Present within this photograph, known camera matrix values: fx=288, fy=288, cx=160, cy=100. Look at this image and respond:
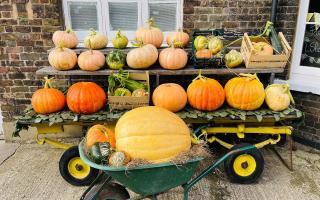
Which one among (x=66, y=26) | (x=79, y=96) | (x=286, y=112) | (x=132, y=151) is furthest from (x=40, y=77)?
(x=286, y=112)

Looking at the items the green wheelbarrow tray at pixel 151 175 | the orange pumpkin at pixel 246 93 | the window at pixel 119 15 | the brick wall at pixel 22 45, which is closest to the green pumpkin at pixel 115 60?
the window at pixel 119 15

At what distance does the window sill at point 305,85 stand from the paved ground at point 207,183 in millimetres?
908

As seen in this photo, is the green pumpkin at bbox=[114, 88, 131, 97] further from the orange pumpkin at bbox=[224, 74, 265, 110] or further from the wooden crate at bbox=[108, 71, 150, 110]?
the orange pumpkin at bbox=[224, 74, 265, 110]

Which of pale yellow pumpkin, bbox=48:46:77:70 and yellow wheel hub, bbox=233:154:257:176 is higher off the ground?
pale yellow pumpkin, bbox=48:46:77:70

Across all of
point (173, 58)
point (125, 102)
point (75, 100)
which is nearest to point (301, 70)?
point (173, 58)

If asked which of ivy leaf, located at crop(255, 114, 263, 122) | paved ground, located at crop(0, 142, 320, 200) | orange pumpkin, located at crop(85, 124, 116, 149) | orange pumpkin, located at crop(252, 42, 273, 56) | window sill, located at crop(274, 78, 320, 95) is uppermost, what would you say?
orange pumpkin, located at crop(252, 42, 273, 56)

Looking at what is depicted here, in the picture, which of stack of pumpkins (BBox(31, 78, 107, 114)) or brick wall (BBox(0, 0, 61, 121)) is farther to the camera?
brick wall (BBox(0, 0, 61, 121))

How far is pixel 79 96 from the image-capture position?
3293mm

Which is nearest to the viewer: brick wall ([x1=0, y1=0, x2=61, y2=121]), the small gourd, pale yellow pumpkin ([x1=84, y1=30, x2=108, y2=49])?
the small gourd

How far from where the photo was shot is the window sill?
159 inches

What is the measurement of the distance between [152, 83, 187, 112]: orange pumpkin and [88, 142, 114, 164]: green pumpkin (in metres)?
1.24

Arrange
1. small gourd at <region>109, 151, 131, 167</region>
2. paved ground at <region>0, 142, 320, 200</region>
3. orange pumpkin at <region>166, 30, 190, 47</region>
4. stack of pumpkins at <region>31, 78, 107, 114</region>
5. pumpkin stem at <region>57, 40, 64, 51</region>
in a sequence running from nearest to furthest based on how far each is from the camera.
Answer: small gourd at <region>109, 151, 131, 167</region>
paved ground at <region>0, 142, 320, 200</region>
stack of pumpkins at <region>31, 78, 107, 114</region>
pumpkin stem at <region>57, 40, 64, 51</region>
orange pumpkin at <region>166, 30, 190, 47</region>

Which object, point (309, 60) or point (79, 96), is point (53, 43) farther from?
point (309, 60)

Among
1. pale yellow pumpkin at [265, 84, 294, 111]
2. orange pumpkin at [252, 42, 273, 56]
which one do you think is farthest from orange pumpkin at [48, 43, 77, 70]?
pale yellow pumpkin at [265, 84, 294, 111]
